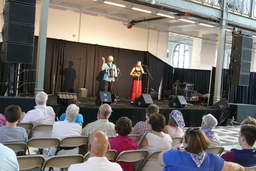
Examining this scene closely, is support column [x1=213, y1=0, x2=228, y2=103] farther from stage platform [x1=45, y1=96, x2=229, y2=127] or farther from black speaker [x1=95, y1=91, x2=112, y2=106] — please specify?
black speaker [x1=95, y1=91, x2=112, y2=106]

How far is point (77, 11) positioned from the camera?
41.2ft

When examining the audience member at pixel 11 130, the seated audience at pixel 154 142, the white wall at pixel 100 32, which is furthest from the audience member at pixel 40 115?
the white wall at pixel 100 32

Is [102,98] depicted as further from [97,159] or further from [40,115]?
[97,159]

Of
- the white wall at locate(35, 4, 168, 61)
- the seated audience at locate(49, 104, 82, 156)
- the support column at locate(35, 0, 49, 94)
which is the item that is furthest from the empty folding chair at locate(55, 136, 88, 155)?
the white wall at locate(35, 4, 168, 61)

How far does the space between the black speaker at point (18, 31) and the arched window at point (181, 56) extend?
67.0 feet

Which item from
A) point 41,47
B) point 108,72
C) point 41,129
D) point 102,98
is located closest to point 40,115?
point 41,129

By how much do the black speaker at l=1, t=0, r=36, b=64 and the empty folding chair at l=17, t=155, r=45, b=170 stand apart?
4094 mm

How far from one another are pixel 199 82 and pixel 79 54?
6.72 m

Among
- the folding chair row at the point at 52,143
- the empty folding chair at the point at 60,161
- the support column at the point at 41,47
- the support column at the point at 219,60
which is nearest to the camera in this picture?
the empty folding chair at the point at 60,161

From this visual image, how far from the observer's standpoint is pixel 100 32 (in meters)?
13.3

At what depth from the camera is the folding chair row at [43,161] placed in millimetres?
2699

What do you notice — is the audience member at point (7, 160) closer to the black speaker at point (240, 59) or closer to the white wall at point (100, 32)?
the black speaker at point (240, 59)

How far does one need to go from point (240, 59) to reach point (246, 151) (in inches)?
326

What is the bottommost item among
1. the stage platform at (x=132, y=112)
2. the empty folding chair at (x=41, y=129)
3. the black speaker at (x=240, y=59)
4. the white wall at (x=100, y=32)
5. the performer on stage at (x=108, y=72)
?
→ the stage platform at (x=132, y=112)
